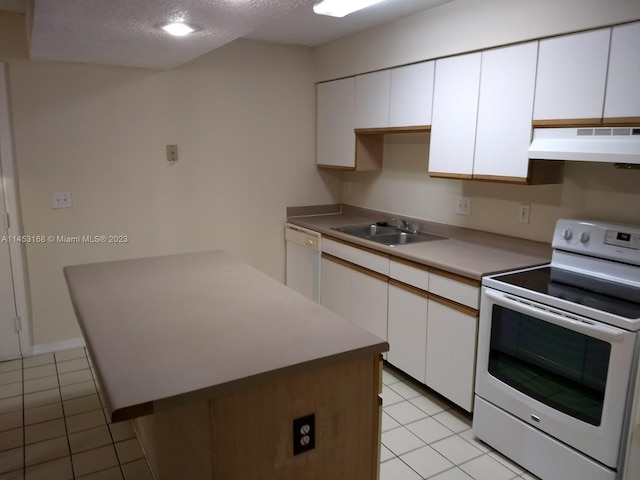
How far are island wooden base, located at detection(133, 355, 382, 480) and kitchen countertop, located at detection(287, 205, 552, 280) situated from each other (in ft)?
3.78

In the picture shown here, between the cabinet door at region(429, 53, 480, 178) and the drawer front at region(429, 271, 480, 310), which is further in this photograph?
the cabinet door at region(429, 53, 480, 178)

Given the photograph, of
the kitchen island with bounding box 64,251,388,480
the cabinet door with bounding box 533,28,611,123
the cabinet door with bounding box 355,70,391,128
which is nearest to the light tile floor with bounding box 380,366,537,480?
the kitchen island with bounding box 64,251,388,480

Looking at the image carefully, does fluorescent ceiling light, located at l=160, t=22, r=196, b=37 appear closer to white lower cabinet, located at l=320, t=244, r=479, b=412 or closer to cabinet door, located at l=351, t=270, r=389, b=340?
white lower cabinet, located at l=320, t=244, r=479, b=412

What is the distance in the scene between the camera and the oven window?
1.94 m

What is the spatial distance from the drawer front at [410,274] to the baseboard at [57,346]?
96.5 inches

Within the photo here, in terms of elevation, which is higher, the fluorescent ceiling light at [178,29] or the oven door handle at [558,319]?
the fluorescent ceiling light at [178,29]

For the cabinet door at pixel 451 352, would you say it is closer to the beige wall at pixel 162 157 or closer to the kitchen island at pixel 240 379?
the kitchen island at pixel 240 379

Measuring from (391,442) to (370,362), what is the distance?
3.93 ft

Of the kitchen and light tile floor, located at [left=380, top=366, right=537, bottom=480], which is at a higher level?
the kitchen

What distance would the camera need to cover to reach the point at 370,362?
1538mm

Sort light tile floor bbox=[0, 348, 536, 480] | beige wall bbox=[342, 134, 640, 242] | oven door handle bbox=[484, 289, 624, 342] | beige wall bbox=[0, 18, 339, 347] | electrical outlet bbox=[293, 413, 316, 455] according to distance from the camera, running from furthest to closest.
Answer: beige wall bbox=[0, 18, 339, 347]
beige wall bbox=[342, 134, 640, 242]
light tile floor bbox=[0, 348, 536, 480]
oven door handle bbox=[484, 289, 624, 342]
electrical outlet bbox=[293, 413, 316, 455]

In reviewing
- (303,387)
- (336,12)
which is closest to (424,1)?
(336,12)

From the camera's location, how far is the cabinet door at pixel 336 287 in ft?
11.6

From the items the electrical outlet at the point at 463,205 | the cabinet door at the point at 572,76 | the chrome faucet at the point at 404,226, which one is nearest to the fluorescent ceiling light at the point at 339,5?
the cabinet door at the point at 572,76
